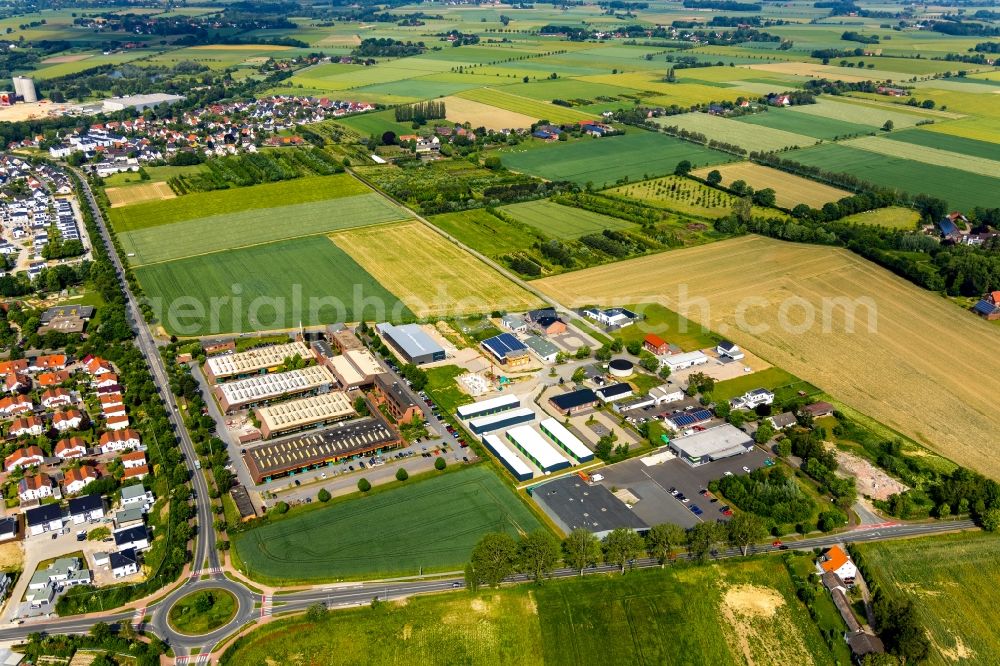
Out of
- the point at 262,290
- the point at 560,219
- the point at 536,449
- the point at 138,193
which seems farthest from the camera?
the point at 138,193

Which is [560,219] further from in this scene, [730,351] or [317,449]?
[317,449]

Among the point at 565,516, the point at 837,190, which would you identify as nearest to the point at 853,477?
the point at 565,516

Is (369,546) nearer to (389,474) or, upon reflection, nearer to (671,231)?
(389,474)

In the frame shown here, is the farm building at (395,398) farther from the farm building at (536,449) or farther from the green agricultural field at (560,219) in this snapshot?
the green agricultural field at (560,219)

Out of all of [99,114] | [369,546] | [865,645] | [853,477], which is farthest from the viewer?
[99,114]

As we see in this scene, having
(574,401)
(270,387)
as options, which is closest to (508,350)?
(574,401)

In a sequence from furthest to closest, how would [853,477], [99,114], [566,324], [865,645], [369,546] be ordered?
[99,114] → [566,324] → [853,477] → [369,546] → [865,645]

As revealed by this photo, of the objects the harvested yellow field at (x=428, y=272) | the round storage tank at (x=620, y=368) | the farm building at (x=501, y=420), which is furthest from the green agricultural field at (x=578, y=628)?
the harvested yellow field at (x=428, y=272)
